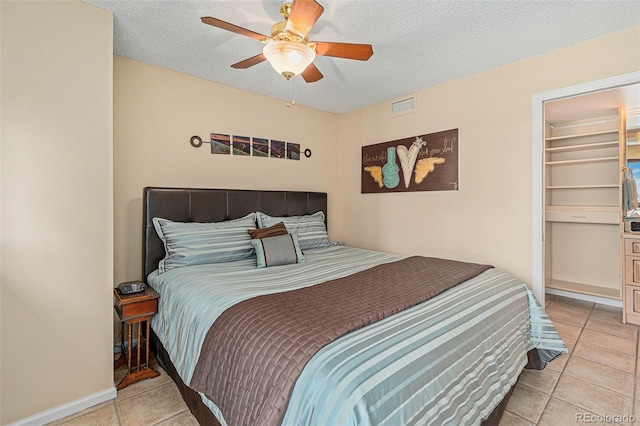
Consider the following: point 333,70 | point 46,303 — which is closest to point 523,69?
point 333,70

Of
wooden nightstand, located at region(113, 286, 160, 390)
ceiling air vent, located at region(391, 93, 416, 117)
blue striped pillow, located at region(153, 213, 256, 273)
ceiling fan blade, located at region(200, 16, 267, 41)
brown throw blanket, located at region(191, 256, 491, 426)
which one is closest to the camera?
brown throw blanket, located at region(191, 256, 491, 426)

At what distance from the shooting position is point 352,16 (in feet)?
6.23

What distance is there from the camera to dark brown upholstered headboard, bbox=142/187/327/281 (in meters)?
2.42

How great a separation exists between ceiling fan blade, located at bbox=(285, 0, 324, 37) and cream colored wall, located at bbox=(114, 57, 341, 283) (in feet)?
5.31

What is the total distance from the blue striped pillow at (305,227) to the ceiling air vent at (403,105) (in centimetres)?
154

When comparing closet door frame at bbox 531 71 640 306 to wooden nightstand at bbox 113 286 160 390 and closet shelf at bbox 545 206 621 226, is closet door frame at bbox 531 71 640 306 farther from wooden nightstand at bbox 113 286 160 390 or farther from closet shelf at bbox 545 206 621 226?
wooden nightstand at bbox 113 286 160 390

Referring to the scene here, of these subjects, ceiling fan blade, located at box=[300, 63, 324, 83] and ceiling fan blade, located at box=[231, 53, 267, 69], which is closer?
ceiling fan blade, located at box=[231, 53, 267, 69]

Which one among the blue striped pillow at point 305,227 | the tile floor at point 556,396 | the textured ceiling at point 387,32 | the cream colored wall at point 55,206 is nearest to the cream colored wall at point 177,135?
the textured ceiling at point 387,32

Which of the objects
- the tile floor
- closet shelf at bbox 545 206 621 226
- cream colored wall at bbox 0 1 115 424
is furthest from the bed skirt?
closet shelf at bbox 545 206 621 226

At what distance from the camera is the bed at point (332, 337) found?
966mm

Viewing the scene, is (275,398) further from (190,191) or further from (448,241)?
(448,241)

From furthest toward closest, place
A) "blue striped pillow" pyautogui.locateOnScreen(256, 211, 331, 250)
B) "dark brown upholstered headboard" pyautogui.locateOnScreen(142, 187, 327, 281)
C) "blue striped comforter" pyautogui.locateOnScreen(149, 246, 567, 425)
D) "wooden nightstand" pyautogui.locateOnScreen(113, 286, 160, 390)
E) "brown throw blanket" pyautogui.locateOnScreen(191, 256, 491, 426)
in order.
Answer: "blue striped pillow" pyautogui.locateOnScreen(256, 211, 331, 250), "dark brown upholstered headboard" pyautogui.locateOnScreen(142, 187, 327, 281), "wooden nightstand" pyautogui.locateOnScreen(113, 286, 160, 390), "brown throw blanket" pyautogui.locateOnScreen(191, 256, 491, 426), "blue striped comforter" pyautogui.locateOnScreen(149, 246, 567, 425)

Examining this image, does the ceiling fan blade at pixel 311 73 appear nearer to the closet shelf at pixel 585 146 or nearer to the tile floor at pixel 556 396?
the tile floor at pixel 556 396

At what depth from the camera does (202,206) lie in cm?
270
